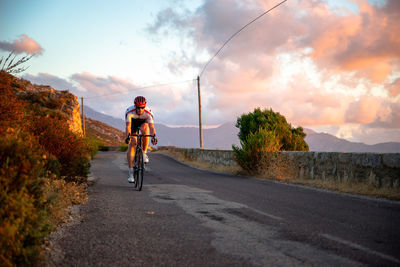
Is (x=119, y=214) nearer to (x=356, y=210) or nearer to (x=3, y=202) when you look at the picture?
(x=3, y=202)

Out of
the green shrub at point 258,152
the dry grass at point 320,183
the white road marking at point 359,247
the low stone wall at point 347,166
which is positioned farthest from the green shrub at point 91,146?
the white road marking at point 359,247

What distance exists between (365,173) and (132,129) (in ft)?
21.9

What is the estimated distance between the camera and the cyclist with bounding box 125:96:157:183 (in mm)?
8820

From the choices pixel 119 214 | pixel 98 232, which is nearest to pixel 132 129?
pixel 119 214

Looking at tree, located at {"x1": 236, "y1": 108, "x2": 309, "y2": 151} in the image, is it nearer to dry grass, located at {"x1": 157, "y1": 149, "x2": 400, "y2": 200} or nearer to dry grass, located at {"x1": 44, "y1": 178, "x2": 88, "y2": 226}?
dry grass, located at {"x1": 157, "y1": 149, "x2": 400, "y2": 200}

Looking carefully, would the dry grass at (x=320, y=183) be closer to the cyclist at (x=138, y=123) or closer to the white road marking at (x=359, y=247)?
the white road marking at (x=359, y=247)

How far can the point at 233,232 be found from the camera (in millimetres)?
4773

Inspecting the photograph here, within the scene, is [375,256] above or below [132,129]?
below

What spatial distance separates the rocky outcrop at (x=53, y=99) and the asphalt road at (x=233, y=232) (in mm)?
21193

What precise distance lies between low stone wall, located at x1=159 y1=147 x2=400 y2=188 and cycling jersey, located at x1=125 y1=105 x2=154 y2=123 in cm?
599

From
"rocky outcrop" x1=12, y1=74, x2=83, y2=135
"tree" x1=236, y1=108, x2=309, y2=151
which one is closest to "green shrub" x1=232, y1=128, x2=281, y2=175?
"tree" x1=236, y1=108, x2=309, y2=151

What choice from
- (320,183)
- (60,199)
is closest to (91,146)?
(60,199)

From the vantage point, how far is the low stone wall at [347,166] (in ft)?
28.2

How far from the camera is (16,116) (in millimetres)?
5789
